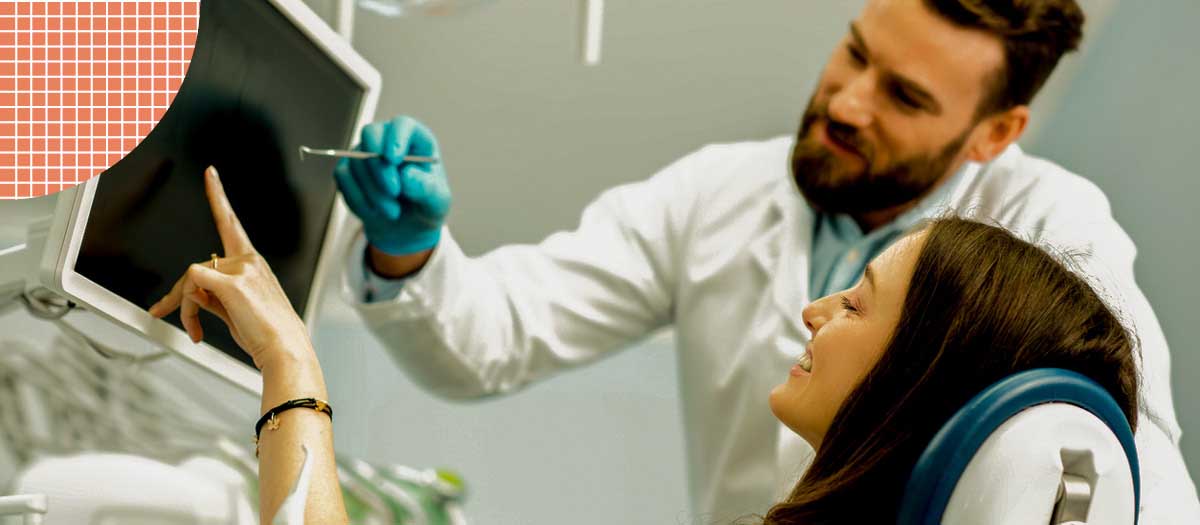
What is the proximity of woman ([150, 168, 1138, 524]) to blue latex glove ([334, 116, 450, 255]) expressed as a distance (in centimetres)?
28

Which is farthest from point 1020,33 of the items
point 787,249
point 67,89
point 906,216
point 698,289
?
point 67,89

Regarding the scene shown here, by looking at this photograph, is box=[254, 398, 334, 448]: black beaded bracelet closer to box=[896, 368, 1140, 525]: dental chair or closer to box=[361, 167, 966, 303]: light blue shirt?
box=[896, 368, 1140, 525]: dental chair

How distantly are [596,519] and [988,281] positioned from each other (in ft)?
3.09

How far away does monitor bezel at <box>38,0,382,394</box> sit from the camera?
0.96 metres

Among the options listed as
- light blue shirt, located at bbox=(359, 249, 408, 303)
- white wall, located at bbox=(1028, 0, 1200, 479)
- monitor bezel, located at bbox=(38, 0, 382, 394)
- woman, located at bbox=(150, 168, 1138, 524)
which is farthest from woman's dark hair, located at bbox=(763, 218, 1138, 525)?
white wall, located at bbox=(1028, 0, 1200, 479)

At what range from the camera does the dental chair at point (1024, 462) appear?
2.80 ft

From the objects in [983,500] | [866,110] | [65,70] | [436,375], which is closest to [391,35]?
[436,375]

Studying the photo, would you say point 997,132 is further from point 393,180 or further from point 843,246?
point 393,180

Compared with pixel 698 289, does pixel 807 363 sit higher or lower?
higher

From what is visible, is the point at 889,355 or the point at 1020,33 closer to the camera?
the point at 889,355

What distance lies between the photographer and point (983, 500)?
85cm

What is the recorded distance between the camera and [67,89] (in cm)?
96

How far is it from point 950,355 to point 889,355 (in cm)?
5

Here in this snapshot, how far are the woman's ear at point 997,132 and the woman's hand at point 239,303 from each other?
42.5 inches
